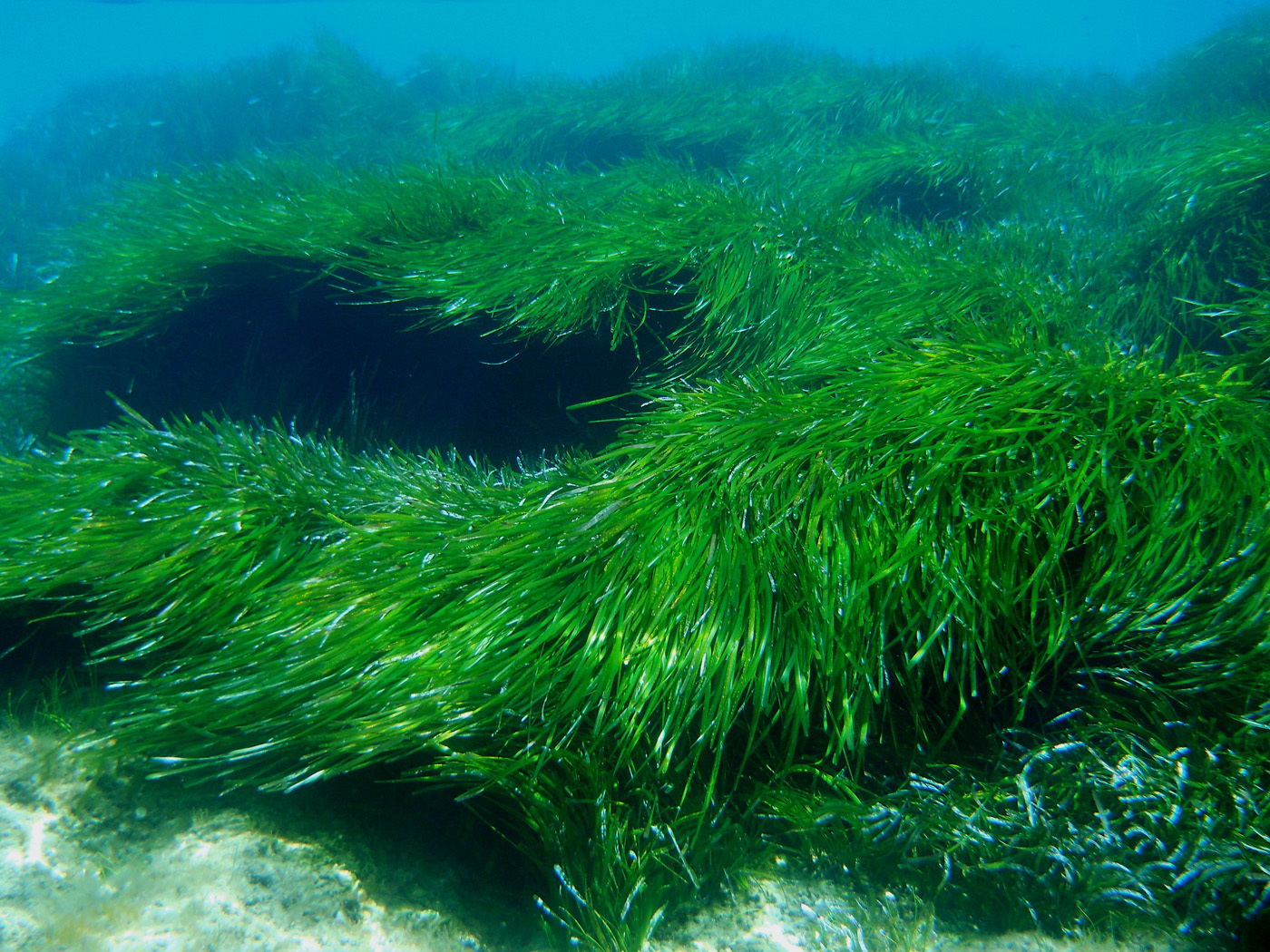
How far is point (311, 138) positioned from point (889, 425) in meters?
10.1

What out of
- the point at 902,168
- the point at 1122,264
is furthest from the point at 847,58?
the point at 1122,264

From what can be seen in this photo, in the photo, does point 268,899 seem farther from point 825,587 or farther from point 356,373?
point 356,373

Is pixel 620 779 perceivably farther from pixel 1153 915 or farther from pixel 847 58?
pixel 847 58

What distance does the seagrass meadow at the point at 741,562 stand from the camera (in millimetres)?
1220

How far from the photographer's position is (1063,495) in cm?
131

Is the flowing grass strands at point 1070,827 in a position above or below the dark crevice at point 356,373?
below

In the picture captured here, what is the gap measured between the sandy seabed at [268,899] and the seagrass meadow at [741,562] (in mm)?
62

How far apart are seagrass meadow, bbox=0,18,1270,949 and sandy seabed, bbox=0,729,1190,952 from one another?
0.06 meters

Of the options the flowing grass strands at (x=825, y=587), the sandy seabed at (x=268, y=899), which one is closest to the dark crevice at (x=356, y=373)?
the flowing grass strands at (x=825, y=587)

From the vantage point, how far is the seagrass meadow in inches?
48.0

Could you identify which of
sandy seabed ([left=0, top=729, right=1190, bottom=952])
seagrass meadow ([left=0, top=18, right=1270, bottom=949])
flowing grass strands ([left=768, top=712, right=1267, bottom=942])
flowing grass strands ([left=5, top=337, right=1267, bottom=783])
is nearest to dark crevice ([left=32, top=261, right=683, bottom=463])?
seagrass meadow ([left=0, top=18, right=1270, bottom=949])

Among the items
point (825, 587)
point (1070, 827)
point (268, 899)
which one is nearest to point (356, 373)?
point (268, 899)

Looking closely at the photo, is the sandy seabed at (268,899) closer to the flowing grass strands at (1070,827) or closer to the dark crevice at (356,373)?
the flowing grass strands at (1070,827)

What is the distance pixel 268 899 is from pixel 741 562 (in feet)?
3.97
